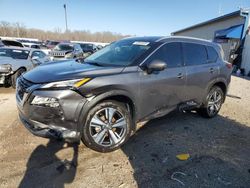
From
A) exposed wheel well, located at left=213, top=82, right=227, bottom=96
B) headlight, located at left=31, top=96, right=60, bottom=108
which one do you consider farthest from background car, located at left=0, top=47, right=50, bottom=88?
exposed wheel well, located at left=213, top=82, right=227, bottom=96

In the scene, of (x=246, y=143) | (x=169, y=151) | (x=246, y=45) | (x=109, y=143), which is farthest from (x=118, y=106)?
(x=246, y=45)

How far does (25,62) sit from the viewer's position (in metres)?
8.27

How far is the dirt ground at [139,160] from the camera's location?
113 inches

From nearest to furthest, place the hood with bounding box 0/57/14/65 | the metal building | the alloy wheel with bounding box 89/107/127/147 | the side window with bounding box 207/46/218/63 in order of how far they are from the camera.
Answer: the alloy wheel with bounding box 89/107/127/147 → the side window with bounding box 207/46/218/63 → the hood with bounding box 0/57/14/65 → the metal building

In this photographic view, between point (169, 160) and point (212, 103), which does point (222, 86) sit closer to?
point (212, 103)

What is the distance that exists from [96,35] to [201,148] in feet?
268

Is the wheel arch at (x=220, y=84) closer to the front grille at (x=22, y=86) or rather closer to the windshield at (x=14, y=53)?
the front grille at (x=22, y=86)

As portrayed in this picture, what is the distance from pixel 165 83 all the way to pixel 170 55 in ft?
1.96

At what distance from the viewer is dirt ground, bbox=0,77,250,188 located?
9.46ft

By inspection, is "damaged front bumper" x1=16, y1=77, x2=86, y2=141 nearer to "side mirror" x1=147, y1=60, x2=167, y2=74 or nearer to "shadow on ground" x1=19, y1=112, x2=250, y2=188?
"shadow on ground" x1=19, y1=112, x2=250, y2=188

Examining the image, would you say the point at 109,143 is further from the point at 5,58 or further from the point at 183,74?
the point at 5,58

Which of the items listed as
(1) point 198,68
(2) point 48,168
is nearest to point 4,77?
(2) point 48,168

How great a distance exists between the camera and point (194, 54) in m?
4.73

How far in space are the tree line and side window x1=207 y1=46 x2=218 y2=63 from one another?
47044 millimetres
